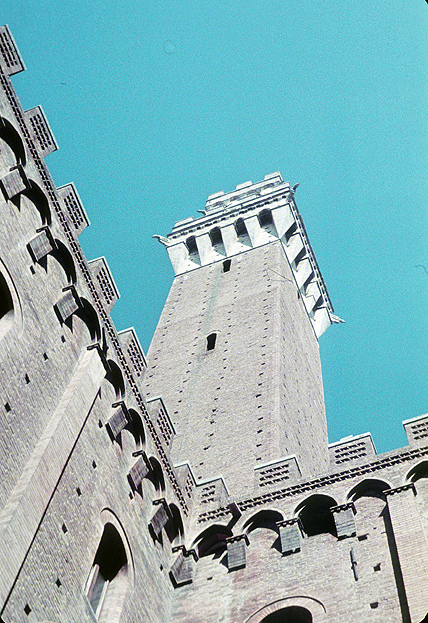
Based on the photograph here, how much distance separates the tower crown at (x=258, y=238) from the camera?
1384 inches

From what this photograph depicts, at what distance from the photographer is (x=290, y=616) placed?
1368 centimetres

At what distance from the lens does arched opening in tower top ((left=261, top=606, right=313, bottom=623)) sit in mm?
13430

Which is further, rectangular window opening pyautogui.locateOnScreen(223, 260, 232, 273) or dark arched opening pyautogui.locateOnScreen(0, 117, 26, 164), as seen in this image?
rectangular window opening pyautogui.locateOnScreen(223, 260, 232, 273)

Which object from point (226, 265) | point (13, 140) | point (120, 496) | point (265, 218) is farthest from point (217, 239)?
point (120, 496)

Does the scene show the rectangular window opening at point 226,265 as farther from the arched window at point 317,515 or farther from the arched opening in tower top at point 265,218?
the arched window at point 317,515

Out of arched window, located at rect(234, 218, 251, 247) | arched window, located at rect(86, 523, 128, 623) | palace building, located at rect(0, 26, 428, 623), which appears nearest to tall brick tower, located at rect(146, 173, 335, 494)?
arched window, located at rect(234, 218, 251, 247)

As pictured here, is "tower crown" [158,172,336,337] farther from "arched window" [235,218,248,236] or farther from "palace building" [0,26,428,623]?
"palace building" [0,26,428,623]

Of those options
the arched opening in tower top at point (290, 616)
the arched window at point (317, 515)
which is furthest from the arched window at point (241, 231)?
the arched opening in tower top at point (290, 616)

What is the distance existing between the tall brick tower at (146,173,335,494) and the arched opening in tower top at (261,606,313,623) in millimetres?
3603

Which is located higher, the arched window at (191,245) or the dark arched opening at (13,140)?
the dark arched opening at (13,140)

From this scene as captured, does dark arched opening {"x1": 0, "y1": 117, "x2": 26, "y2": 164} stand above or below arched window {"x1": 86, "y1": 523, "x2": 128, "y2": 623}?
above

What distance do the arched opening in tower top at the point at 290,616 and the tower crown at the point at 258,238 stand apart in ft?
70.3

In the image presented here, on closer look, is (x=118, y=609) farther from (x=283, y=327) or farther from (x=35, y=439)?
(x=283, y=327)

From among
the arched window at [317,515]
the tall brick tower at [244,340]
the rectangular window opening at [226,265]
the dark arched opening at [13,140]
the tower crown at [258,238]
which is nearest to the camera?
the dark arched opening at [13,140]
